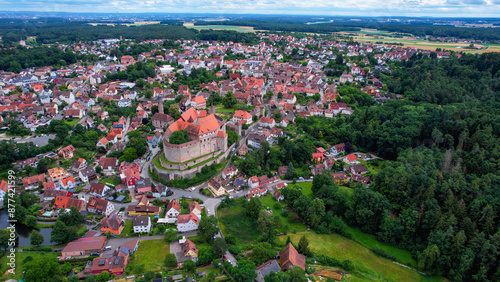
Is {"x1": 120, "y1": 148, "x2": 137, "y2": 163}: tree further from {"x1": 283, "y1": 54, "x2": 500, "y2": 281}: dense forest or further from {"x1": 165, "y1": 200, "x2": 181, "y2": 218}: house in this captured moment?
{"x1": 283, "y1": 54, "x2": 500, "y2": 281}: dense forest

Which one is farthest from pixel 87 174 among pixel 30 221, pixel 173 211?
pixel 173 211

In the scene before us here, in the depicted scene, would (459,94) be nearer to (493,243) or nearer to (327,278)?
(493,243)

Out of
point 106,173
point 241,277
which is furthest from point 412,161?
point 106,173

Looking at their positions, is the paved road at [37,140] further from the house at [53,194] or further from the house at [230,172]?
the house at [230,172]

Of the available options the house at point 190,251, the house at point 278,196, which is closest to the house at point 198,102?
the house at point 278,196

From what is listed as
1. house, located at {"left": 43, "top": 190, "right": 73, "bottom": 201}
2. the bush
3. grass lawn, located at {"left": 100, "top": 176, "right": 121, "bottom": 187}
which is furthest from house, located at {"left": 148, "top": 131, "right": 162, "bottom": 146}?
the bush

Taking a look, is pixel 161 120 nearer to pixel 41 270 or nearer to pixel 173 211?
pixel 173 211
